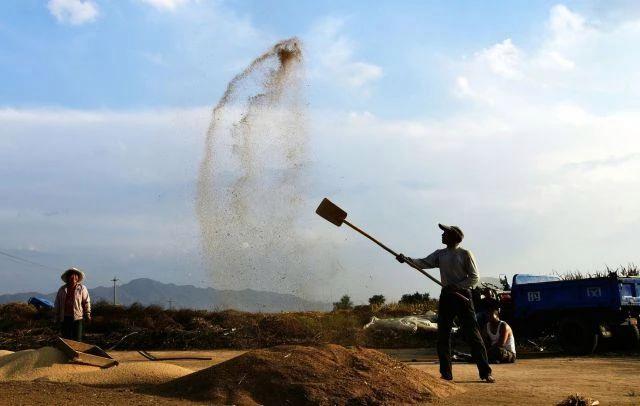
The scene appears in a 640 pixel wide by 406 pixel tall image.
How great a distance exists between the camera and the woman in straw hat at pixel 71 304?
11859mm

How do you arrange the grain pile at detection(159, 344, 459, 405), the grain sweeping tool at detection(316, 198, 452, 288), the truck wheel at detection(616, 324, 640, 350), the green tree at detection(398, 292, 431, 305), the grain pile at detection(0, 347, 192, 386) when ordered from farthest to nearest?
the green tree at detection(398, 292, 431, 305), the truck wheel at detection(616, 324, 640, 350), the grain sweeping tool at detection(316, 198, 452, 288), the grain pile at detection(0, 347, 192, 386), the grain pile at detection(159, 344, 459, 405)

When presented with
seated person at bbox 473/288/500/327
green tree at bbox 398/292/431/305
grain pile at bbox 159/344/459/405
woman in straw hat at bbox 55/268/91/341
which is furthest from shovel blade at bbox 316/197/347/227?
green tree at bbox 398/292/431/305

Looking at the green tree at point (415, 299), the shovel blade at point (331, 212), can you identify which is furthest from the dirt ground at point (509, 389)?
the green tree at point (415, 299)

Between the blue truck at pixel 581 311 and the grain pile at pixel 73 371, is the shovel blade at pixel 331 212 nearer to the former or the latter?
the grain pile at pixel 73 371

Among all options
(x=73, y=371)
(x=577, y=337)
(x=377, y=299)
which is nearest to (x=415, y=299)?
(x=377, y=299)

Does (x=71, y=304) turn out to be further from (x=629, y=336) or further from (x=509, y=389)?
(x=629, y=336)

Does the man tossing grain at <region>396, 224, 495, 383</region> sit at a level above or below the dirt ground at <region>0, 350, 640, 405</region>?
above

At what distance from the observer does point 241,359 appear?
8414mm

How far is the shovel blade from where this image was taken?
38.1ft

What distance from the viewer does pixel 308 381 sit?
784 cm

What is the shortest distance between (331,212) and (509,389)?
4.30 metres

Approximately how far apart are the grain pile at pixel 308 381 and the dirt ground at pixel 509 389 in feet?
1.31

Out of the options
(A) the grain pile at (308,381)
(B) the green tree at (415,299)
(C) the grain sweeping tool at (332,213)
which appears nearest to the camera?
(A) the grain pile at (308,381)

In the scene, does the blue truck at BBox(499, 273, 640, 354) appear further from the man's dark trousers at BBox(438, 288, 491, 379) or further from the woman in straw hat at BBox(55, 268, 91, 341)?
the woman in straw hat at BBox(55, 268, 91, 341)
